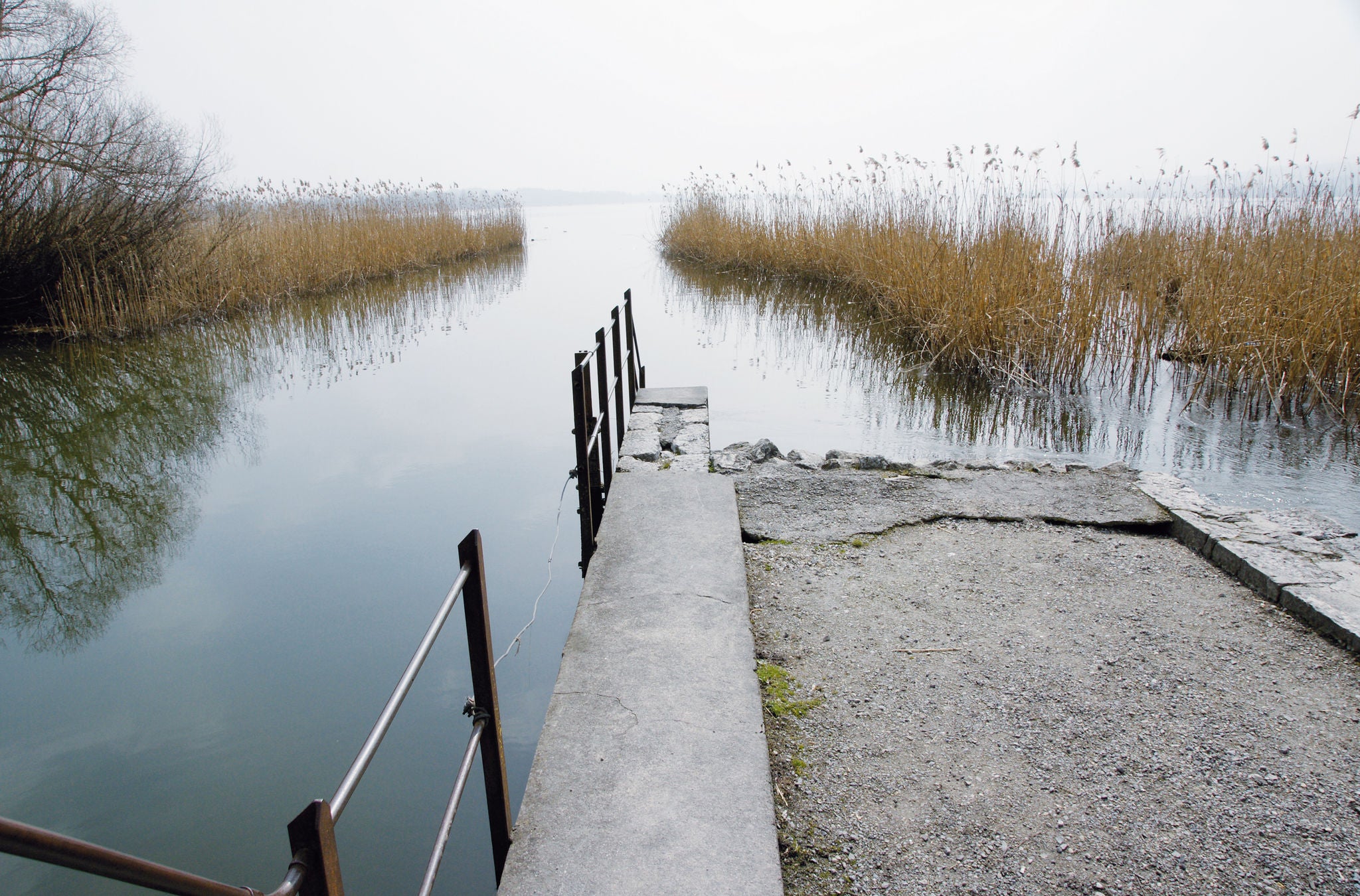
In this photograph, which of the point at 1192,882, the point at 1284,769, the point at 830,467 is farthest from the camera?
the point at 830,467

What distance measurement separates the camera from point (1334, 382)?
5004 millimetres

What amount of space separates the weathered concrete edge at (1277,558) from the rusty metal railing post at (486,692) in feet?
7.70

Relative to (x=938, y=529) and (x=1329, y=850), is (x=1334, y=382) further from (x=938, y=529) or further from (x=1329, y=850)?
(x=1329, y=850)

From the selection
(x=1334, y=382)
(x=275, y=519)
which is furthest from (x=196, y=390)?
(x=1334, y=382)

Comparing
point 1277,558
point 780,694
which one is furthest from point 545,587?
point 1277,558

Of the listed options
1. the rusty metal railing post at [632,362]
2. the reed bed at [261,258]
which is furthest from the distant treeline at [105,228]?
the rusty metal railing post at [632,362]

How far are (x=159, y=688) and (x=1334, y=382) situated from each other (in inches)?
257

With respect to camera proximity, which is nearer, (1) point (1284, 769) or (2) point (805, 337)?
(1) point (1284, 769)

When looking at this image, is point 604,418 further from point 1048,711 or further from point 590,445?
point 1048,711

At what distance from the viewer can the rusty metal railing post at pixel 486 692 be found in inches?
54.2

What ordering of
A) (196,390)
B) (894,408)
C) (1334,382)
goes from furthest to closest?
(196,390), (894,408), (1334,382)

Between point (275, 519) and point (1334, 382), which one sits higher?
point (1334, 382)

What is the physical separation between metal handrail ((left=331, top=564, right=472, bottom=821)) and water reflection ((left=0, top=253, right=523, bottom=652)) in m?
2.61

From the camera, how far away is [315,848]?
29.2 inches
